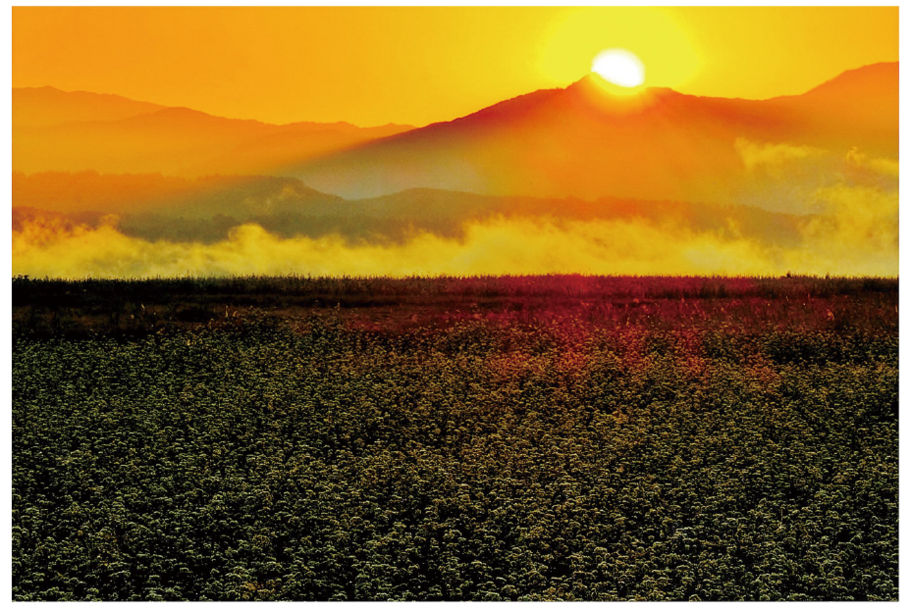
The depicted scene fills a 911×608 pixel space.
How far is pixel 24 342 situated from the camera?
20.2 meters

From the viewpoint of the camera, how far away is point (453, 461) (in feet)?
35.3

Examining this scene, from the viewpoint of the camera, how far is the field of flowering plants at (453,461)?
309 inches

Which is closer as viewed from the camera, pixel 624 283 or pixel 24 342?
pixel 24 342

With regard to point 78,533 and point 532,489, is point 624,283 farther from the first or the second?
point 78,533

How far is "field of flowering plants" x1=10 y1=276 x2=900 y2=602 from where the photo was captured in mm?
7852

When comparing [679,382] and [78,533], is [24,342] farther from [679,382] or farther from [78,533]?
[679,382]

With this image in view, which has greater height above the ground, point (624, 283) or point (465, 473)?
point (624, 283)

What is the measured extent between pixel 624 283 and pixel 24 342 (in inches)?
767

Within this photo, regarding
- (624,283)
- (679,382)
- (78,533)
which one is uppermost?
(624,283)

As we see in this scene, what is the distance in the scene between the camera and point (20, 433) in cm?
1230
